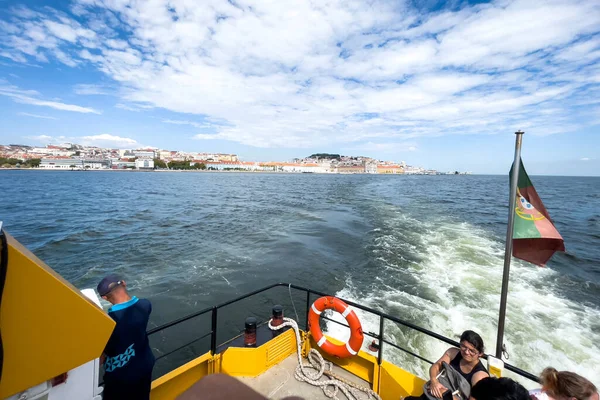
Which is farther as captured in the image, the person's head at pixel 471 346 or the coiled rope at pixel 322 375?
the coiled rope at pixel 322 375

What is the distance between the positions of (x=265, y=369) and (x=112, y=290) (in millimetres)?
2431

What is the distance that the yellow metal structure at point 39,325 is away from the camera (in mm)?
1255

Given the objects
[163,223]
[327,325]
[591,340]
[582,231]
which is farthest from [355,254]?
[582,231]

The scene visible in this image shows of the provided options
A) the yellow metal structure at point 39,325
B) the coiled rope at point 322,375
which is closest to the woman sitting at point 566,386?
the coiled rope at point 322,375

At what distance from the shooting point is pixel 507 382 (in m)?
1.78

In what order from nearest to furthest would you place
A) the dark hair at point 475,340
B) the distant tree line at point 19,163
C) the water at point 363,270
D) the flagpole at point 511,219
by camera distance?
the dark hair at point 475,340
the flagpole at point 511,219
the water at point 363,270
the distant tree line at point 19,163

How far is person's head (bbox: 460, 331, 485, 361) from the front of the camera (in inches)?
107

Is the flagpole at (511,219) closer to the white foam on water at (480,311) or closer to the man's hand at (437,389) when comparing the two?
the man's hand at (437,389)

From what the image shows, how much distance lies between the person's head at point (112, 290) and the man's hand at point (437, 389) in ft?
9.63

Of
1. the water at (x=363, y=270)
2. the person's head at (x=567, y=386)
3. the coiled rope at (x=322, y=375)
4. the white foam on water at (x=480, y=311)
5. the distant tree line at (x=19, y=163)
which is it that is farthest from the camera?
the distant tree line at (x=19, y=163)

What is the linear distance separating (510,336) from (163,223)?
63.8 feet

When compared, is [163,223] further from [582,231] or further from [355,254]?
[582,231]

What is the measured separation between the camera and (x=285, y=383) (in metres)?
3.64

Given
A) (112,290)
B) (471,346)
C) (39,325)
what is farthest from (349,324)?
(39,325)
